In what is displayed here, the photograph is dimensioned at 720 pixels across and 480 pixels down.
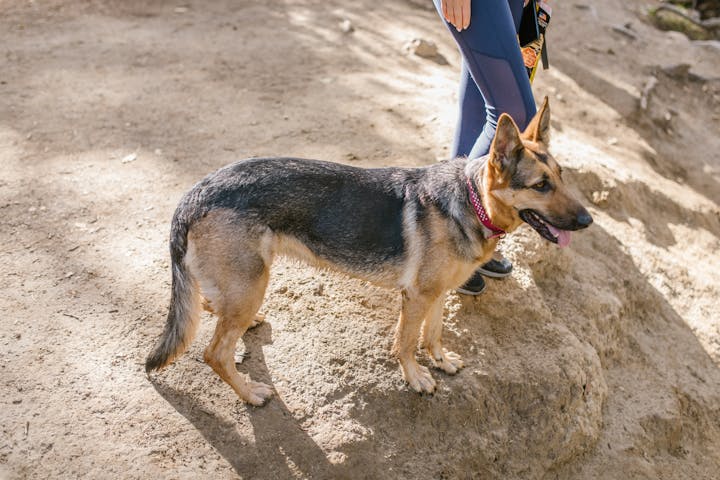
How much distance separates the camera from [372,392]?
373 cm

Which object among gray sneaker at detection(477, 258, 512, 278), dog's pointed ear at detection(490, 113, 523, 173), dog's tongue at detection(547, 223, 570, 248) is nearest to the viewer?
dog's pointed ear at detection(490, 113, 523, 173)

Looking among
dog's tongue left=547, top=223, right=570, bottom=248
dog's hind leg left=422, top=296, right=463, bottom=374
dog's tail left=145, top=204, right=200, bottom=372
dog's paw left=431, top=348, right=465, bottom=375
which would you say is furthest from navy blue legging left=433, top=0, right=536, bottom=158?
dog's tail left=145, top=204, right=200, bottom=372

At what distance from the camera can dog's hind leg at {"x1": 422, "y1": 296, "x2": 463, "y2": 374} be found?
3.89 metres

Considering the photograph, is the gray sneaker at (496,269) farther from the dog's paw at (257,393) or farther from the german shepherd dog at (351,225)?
the dog's paw at (257,393)

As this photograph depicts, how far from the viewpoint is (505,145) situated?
120 inches

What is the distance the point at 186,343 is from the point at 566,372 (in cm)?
278

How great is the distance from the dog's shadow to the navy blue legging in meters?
2.21

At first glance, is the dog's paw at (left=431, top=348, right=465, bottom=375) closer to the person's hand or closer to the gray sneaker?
the gray sneaker

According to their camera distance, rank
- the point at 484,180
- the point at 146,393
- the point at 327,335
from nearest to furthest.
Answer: the point at 484,180, the point at 146,393, the point at 327,335

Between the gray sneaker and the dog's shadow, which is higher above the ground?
the gray sneaker

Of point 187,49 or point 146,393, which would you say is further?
point 187,49

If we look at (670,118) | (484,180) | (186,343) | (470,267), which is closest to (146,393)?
(186,343)

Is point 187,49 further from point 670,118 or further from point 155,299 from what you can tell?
point 670,118

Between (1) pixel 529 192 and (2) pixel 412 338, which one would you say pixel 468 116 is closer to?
(1) pixel 529 192
